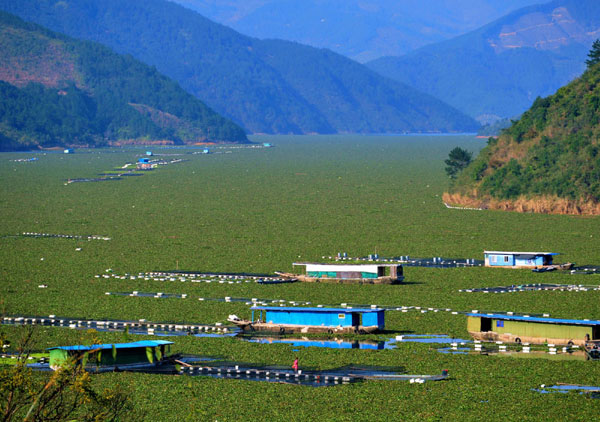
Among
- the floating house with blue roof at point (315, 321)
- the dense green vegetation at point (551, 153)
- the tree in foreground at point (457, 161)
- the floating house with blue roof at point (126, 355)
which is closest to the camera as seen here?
the floating house with blue roof at point (126, 355)

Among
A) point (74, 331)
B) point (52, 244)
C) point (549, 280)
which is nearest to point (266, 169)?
point (52, 244)

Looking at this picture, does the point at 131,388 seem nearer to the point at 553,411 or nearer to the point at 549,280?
the point at 553,411

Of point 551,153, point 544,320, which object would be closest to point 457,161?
point 551,153

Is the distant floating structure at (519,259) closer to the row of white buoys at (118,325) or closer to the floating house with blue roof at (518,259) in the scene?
the floating house with blue roof at (518,259)

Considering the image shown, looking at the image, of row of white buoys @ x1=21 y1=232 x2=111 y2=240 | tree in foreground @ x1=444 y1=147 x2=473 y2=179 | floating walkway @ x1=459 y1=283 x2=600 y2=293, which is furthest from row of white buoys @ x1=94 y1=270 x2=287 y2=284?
tree in foreground @ x1=444 y1=147 x2=473 y2=179

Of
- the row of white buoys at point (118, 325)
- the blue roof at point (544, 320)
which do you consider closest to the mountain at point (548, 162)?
the blue roof at point (544, 320)

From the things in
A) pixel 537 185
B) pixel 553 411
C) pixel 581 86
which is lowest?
pixel 553 411

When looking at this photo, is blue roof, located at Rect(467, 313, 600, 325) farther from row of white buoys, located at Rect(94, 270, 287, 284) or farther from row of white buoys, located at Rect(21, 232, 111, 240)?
row of white buoys, located at Rect(21, 232, 111, 240)
